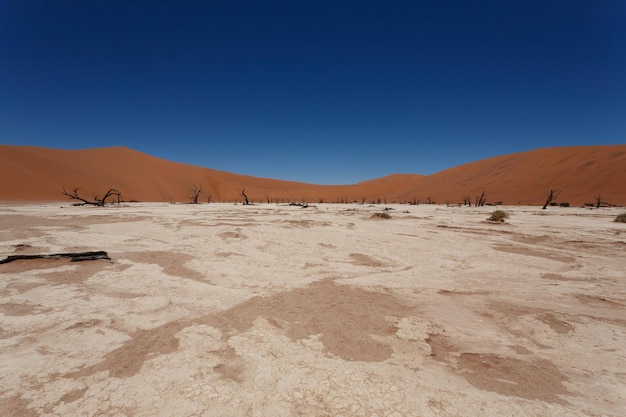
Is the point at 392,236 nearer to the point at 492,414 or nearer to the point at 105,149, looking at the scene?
the point at 492,414

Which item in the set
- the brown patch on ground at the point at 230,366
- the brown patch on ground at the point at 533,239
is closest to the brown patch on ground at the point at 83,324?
the brown patch on ground at the point at 230,366

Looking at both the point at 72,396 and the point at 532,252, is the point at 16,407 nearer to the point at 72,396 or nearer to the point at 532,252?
the point at 72,396

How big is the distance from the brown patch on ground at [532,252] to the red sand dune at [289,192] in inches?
1292

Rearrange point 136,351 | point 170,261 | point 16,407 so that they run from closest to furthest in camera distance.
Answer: point 16,407 < point 136,351 < point 170,261

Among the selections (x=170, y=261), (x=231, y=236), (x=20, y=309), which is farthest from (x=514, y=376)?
(x=231, y=236)

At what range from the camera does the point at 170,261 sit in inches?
258

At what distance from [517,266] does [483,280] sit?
182 cm

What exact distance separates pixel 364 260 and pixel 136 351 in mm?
5339

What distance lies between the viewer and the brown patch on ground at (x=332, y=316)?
3.28m

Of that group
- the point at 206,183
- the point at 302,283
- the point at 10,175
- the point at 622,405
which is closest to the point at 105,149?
the point at 206,183

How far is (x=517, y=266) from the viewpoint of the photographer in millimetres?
6934

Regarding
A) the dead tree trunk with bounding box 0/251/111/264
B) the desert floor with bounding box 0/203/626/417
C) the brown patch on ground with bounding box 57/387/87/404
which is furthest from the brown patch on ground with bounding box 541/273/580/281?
the dead tree trunk with bounding box 0/251/111/264

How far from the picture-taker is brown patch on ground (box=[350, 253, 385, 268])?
6.93 metres

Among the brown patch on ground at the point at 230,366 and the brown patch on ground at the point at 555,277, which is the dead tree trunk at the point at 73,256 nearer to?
the brown patch on ground at the point at 230,366
